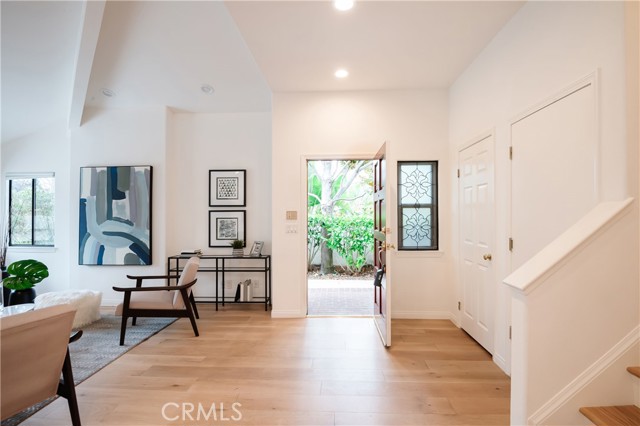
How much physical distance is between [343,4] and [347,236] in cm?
513

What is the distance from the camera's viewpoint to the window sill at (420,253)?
11.9ft

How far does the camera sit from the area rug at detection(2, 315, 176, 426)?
2.31 m

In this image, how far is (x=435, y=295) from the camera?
11.9 ft

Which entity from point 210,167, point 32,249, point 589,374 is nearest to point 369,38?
point 589,374

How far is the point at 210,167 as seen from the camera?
4406mm

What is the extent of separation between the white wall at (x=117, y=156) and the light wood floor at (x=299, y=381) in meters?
1.59

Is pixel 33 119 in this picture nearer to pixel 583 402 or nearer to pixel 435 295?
pixel 435 295

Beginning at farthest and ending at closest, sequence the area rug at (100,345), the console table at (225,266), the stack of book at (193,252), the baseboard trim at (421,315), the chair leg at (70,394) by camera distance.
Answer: the stack of book at (193,252) → the console table at (225,266) → the baseboard trim at (421,315) → the area rug at (100,345) → the chair leg at (70,394)

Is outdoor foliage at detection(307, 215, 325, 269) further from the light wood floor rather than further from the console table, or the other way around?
the light wood floor

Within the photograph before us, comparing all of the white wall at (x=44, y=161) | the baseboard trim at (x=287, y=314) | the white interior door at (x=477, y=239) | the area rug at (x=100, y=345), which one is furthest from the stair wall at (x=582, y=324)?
→ the white wall at (x=44, y=161)

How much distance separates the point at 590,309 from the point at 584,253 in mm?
286

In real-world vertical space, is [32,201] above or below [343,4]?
below

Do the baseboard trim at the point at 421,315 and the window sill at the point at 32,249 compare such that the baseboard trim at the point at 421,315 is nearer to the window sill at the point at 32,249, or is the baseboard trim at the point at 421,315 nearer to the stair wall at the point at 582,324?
the stair wall at the point at 582,324

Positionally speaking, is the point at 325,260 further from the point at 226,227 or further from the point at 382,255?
the point at 382,255
